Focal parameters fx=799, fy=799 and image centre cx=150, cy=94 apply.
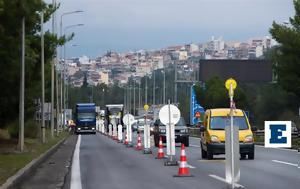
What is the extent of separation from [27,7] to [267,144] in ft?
59.5

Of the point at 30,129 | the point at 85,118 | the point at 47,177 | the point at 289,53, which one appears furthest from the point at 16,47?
the point at 85,118

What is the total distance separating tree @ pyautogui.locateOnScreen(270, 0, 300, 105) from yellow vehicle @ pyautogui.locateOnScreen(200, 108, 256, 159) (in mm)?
20104

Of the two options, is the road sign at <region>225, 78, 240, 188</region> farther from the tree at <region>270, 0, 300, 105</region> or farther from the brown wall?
the brown wall

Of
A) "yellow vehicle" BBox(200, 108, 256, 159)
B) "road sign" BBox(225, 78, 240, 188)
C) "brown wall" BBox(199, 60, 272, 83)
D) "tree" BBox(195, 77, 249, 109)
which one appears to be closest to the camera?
"road sign" BBox(225, 78, 240, 188)

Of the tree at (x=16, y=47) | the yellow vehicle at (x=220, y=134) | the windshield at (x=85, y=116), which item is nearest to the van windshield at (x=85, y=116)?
the windshield at (x=85, y=116)

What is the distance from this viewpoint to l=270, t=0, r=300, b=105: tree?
165 ft

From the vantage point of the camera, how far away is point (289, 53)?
5116 cm

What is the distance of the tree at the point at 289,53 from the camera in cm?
5044

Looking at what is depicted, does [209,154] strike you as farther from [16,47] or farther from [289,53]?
[289,53]

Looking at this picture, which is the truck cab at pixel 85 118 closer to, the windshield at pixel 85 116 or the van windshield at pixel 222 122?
the windshield at pixel 85 116

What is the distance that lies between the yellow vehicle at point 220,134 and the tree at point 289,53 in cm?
2010

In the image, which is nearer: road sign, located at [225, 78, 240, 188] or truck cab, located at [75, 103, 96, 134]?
road sign, located at [225, 78, 240, 188]

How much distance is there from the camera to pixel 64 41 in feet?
138

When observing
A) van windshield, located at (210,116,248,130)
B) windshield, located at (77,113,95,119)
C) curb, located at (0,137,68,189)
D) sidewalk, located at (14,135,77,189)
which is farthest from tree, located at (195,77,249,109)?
curb, located at (0,137,68,189)
